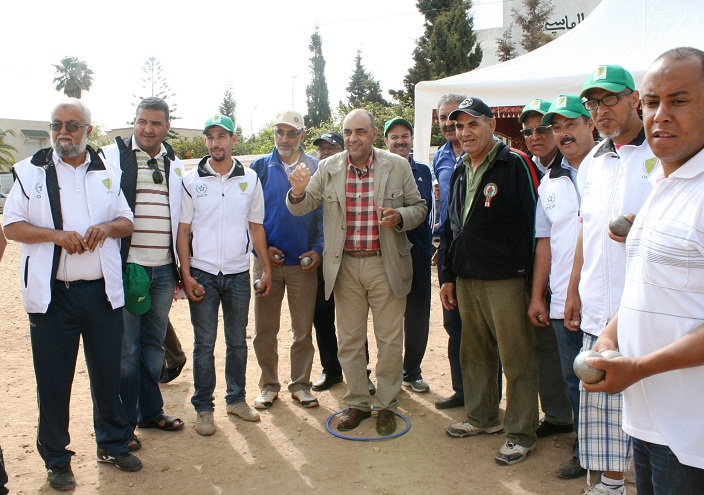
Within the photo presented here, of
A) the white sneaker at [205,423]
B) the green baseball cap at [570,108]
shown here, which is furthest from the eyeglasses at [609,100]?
the white sneaker at [205,423]

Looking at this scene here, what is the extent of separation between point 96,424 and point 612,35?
911 cm

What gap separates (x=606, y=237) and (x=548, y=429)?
76.1 inches

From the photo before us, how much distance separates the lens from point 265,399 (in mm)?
5051

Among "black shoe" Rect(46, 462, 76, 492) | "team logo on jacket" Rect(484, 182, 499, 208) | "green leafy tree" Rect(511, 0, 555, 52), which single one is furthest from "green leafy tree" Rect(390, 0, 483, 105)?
"black shoe" Rect(46, 462, 76, 492)

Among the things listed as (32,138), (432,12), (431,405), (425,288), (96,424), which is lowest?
(431,405)

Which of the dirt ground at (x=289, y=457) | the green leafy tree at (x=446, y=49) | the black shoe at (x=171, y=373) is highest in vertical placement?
the green leafy tree at (x=446, y=49)

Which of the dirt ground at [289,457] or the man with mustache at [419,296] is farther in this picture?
the man with mustache at [419,296]

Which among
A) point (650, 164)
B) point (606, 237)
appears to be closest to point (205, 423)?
point (606, 237)

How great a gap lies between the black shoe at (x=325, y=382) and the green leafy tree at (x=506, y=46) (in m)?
31.2

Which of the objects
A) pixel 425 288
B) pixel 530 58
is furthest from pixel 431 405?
pixel 530 58

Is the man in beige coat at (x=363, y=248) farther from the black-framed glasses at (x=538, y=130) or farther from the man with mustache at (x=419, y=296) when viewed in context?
the black-framed glasses at (x=538, y=130)

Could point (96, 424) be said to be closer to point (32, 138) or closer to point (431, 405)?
point (431, 405)

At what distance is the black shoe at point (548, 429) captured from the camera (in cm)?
435

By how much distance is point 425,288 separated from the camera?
530 cm
